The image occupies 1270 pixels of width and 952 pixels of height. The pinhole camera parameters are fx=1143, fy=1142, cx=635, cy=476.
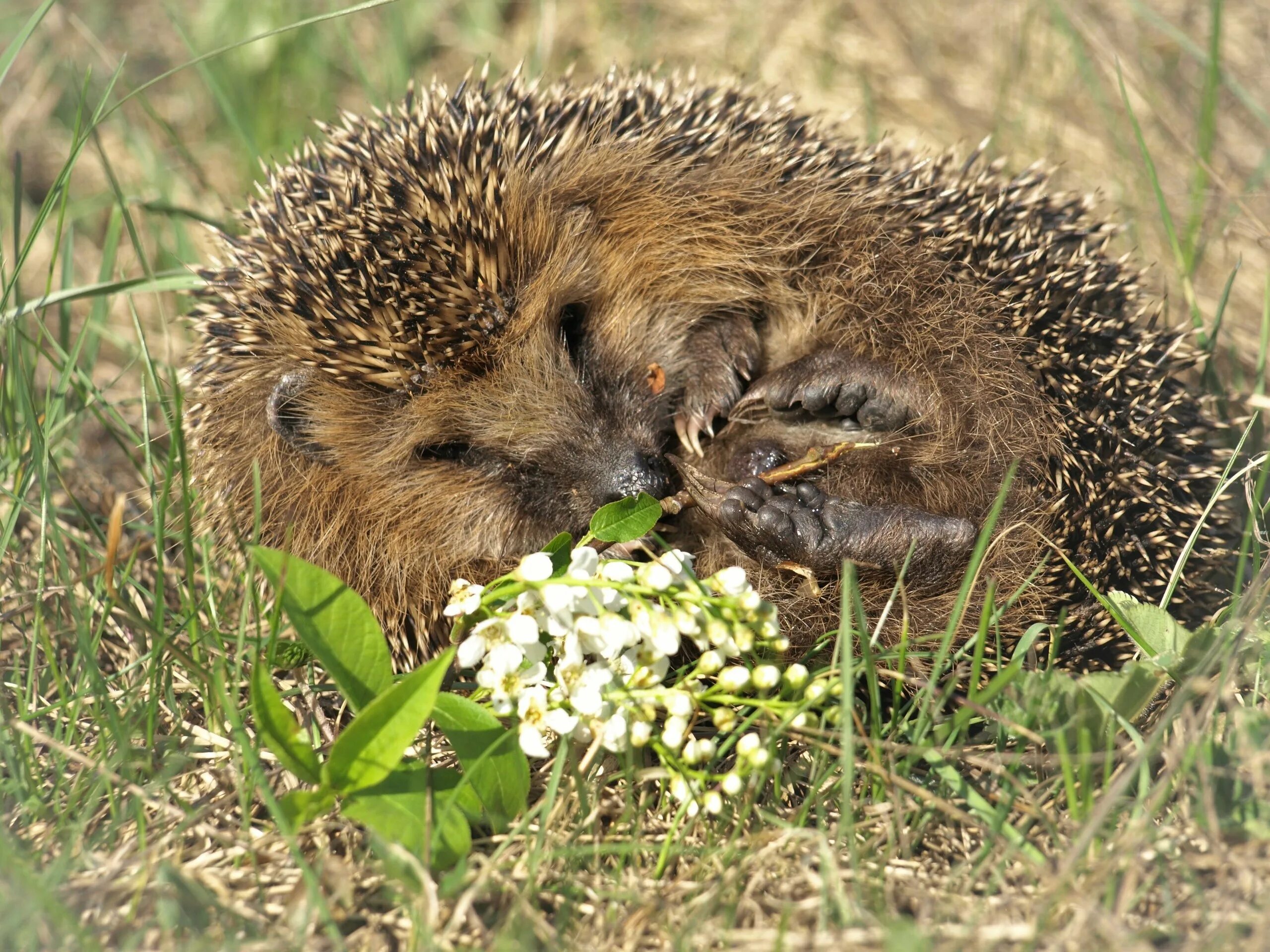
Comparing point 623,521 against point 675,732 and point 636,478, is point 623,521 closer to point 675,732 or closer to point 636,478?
point 636,478

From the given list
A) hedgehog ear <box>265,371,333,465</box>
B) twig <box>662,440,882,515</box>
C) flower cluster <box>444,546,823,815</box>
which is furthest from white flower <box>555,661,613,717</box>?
hedgehog ear <box>265,371,333,465</box>

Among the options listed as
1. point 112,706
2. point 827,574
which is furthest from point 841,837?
point 112,706

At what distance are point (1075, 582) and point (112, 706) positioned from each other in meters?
2.33

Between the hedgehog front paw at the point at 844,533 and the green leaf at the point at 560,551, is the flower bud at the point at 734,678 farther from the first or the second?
the hedgehog front paw at the point at 844,533

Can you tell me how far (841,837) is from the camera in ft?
7.62

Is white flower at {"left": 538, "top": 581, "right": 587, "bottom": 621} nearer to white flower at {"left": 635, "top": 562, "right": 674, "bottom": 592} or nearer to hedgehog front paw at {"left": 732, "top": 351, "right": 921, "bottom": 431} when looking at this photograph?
white flower at {"left": 635, "top": 562, "right": 674, "bottom": 592}

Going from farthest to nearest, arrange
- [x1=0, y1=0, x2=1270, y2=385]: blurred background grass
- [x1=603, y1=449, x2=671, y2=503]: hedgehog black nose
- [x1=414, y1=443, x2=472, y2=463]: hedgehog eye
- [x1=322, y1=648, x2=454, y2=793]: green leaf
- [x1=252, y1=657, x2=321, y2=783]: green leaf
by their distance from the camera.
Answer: [x1=0, y1=0, x2=1270, y2=385]: blurred background grass → [x1=414, y1=443, x2=472, y2=463]: hedgehog eye → [x1=603, y1=449, x2=671, y2=503]: hedgehog black nose → [x1=252, y1=657, x2=321, y2=783]: green leaf → [x1=322, y1=648, x2=454, y2=793]: green leaf

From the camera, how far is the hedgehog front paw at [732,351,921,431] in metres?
3.12

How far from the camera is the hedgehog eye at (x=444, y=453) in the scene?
3178 millimetres

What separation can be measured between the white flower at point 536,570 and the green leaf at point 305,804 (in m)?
0.58

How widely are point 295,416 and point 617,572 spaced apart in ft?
4.06

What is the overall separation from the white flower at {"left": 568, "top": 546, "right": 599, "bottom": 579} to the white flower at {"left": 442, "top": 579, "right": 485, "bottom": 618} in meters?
0.21

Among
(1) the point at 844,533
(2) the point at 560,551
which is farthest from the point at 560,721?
(1) the point at 844,533

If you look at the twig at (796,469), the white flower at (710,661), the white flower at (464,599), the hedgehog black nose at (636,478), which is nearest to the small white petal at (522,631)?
the white flower at (464,599)
